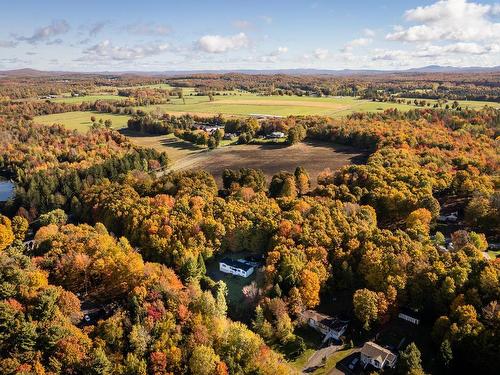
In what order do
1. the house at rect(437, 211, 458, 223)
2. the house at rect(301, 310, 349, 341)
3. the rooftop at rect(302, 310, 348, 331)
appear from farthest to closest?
the house at rect(437, 211, 458, 223) → the rooftop at rect(302, 310, 348, 331) → the house at rect(301, 310, 349, 341)

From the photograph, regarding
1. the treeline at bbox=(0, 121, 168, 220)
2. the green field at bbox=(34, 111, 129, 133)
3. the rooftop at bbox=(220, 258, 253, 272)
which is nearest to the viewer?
the rooftop at bbox=(220, 258, 253, 272)

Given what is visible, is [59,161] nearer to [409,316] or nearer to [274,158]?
[274,158]

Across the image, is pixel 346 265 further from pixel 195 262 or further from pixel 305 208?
pixel 195 262

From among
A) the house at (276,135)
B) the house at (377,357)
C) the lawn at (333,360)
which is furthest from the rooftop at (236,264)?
the house at (276,135)

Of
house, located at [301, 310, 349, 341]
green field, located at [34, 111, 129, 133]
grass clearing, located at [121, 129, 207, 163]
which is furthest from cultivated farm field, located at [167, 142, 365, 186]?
green field, located at [34, 111, 129, 133]

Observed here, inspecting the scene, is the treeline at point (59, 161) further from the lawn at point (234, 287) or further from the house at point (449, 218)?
the house at point (449, 218)

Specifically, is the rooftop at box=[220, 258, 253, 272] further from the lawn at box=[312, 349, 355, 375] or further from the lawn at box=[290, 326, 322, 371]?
the lawn at box=[312, 349, 355, 375]

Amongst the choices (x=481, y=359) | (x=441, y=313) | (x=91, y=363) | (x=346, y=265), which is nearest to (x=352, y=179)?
(x=346, y=265)
